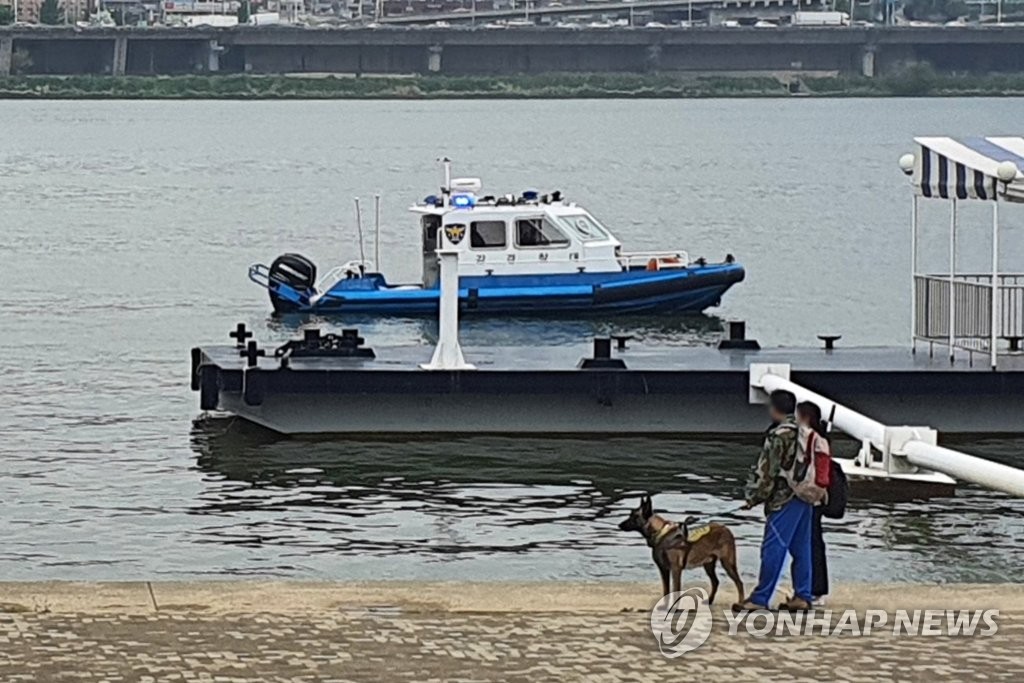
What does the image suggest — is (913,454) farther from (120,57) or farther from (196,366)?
(120,57)

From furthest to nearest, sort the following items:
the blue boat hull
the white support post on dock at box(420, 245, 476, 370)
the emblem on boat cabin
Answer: the blue boat hull → the emblem on boat cabin → the white support post on dock at box(420, 245, 476, 370)

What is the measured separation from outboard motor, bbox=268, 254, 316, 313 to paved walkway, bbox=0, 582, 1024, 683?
27545 mm

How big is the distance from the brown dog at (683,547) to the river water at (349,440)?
192 inches

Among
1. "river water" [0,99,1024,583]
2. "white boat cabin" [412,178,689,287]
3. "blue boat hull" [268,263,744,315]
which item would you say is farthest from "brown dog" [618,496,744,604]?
"blue boat hull" [268,263,744,315]

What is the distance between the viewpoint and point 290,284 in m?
41.5

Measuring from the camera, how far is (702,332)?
128ft

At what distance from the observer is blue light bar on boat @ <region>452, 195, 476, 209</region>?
35.9 meters

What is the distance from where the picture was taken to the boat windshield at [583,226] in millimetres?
38281

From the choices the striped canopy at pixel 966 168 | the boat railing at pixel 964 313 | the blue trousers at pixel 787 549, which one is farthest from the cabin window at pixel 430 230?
the blue trousers at pixel 787 549

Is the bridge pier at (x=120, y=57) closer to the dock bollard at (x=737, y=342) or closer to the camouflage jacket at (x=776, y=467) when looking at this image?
the dock bollard at (x=737, y=342)

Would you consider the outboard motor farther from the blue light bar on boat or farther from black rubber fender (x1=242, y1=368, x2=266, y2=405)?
black rubber fender (x1=242, y1=368, x2=266, y2=405)

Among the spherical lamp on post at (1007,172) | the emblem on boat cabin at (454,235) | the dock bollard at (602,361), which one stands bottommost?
the dock bollard at (602,361)

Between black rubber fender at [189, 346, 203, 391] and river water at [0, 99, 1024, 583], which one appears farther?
black rubber fender at [189, 346, 203, 391]

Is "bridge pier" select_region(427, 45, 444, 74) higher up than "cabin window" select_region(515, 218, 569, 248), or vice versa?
"bridge pier" select_region(427, 45, 444, 74)
